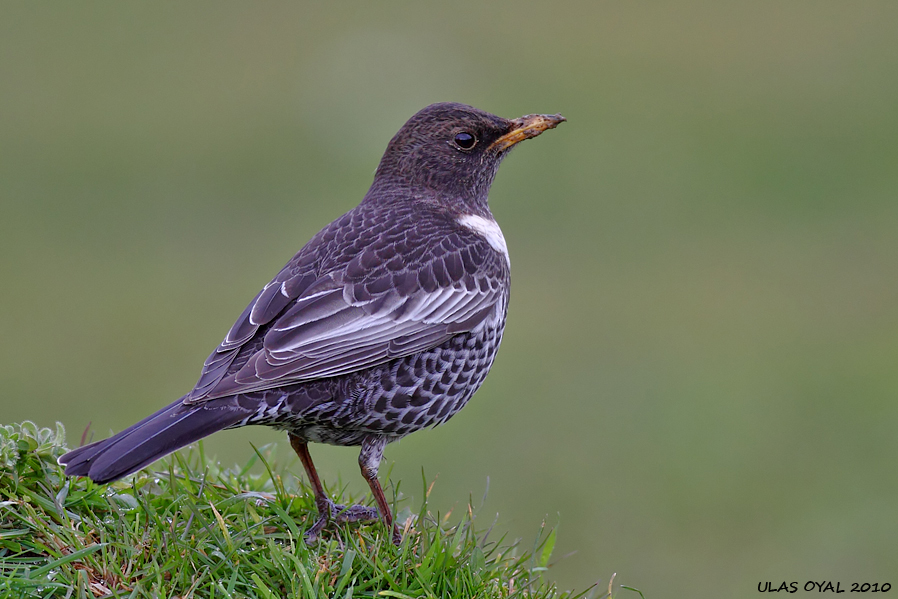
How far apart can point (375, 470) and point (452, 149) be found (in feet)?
6.35

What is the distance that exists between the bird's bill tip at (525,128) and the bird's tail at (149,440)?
233cm

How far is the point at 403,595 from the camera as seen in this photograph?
14.8 feet

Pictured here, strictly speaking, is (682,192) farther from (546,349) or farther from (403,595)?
(403,595)

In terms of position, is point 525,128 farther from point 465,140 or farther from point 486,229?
point 486,229

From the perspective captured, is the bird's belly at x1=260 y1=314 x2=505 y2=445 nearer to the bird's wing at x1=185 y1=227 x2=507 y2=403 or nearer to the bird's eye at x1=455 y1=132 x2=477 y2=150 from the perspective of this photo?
the bird's wing at x1=185 y1=227 x2=507 y2=403

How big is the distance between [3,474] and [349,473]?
5623 mm

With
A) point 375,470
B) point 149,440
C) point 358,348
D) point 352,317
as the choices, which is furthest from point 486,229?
Result: point 149,440

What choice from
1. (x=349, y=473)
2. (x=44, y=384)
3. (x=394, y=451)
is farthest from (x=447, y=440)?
(x=44, y=384)

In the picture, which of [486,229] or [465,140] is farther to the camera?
[465,140]

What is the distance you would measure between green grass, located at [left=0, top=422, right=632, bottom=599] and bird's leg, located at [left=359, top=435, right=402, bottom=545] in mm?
83

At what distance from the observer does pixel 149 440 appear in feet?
14.6

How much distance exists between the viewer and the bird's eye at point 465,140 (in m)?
6.12

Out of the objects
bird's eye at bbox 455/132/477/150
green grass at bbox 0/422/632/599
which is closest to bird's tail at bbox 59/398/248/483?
green grass at bbox 0/422/632/599

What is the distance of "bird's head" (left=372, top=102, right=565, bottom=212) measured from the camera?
6105 mm
